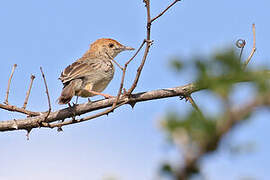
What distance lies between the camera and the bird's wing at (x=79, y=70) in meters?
7.75

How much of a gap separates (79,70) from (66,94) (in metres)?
1.08

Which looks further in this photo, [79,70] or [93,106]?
[79,70]

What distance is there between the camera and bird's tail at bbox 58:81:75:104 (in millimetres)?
6811

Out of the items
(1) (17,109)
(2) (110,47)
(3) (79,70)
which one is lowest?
(1) (17,109)

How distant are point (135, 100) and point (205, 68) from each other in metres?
4.13

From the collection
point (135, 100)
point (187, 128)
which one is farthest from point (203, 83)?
point (135, 100)

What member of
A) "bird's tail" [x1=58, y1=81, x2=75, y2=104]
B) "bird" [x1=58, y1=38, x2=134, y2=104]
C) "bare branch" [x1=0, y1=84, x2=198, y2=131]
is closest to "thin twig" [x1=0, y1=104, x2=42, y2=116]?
"bare branch" [x1=0, y1=84, x2=198, y2=131]

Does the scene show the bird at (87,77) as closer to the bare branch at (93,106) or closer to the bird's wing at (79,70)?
the bird's wing at (79,70)

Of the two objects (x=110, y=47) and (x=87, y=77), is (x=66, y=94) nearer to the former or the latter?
(x=87, y=77)

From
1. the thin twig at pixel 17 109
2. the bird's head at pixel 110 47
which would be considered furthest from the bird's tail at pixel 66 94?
the bird's head at pixel 110 47

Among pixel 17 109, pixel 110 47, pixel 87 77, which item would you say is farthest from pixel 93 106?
pixel 110 47

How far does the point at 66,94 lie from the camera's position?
6992 mm

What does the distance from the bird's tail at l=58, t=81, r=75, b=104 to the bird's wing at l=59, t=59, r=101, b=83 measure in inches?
10.5

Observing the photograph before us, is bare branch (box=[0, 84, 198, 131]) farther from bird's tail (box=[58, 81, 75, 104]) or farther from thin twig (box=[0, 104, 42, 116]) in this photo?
bird's tail (box=[58, 81, 75, 104])
